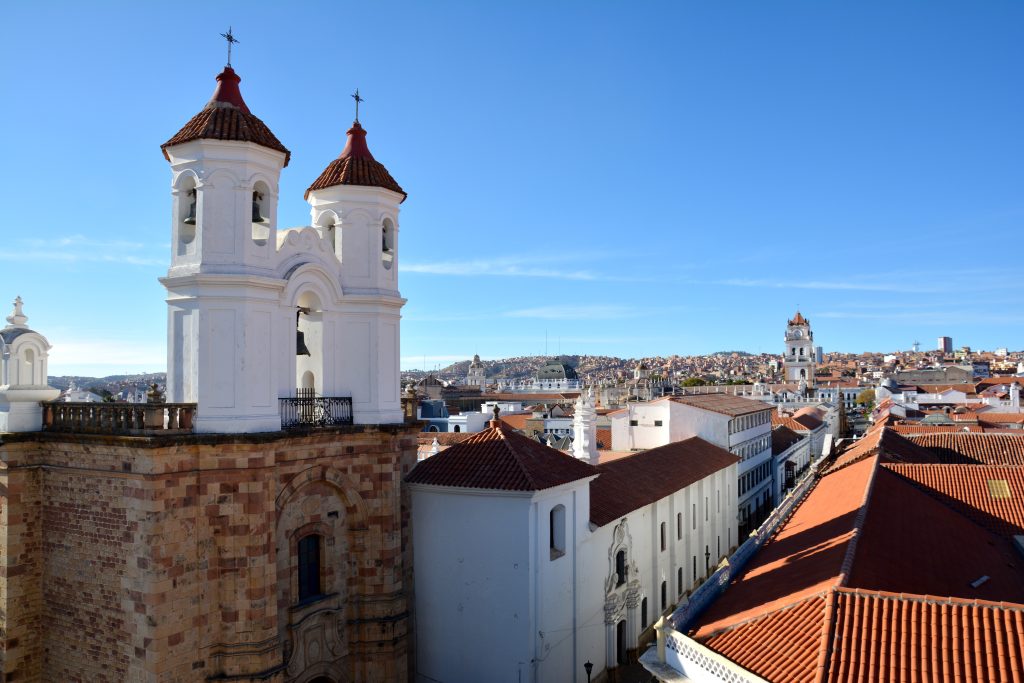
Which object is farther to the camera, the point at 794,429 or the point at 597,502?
the point at 794,429

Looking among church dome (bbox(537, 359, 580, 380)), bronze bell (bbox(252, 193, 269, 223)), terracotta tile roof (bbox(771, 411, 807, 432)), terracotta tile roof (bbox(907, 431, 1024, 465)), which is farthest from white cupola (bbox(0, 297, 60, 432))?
church dome (bbox(537, 359, 580, 380))

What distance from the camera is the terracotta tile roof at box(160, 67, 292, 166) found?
1471cm

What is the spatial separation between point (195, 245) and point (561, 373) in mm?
161772

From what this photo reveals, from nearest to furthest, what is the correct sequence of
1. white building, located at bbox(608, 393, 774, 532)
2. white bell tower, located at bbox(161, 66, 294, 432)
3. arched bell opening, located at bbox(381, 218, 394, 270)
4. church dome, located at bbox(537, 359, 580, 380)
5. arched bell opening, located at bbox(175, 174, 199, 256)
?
white bell tower, located at bbox(161, 66, 294, 432) < arched bell opening, located at bbox(175, 174, 199, 256) < arched bell opening, located at bbox(381, 218, 394, 270) < white building, located at bbox(608, 393, 774, 532) < church dome, located at bbox(537, 359, 580, 380)

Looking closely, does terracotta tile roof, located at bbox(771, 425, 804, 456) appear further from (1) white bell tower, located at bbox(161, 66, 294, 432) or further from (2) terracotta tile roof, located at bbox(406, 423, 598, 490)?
(1) white bell tower, located at bbox(161, 66, 294, 432)

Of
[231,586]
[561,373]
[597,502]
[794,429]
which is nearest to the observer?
[231,586]

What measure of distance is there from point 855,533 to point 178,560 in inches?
560

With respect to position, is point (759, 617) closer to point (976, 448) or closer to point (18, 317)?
point (18, 317)

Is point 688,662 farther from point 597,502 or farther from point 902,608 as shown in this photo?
point 597,502

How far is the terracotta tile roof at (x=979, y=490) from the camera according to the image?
2182cm

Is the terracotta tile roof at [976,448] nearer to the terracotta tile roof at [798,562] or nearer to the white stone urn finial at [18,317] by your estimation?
the terracotta tile roof at [798,562]

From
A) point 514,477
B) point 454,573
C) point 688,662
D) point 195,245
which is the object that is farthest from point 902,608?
point 195,245

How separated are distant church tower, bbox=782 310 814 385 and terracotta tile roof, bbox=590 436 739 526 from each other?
372ft

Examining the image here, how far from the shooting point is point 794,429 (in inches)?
2350
